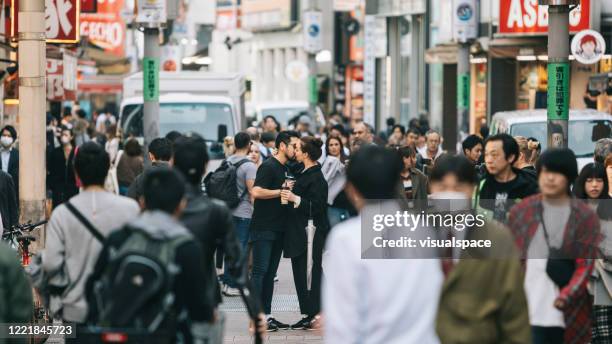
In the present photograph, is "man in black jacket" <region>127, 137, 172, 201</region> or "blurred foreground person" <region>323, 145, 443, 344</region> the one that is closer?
"blurred foreground person" <region>323, 145, 443, 344</region>

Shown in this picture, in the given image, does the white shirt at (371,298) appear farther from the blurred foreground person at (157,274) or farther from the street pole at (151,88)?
the street pole at (151,88)

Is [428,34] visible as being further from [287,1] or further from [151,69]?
[151,69]

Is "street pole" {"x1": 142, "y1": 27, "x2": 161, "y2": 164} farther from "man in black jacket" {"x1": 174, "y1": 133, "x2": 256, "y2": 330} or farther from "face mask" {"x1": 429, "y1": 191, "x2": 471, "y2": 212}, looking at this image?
"man in black jacket" {"x1": 174, "y1": 133, "x2": 256, "y2": 330}

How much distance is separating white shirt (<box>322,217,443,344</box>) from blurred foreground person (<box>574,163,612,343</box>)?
3.59 m

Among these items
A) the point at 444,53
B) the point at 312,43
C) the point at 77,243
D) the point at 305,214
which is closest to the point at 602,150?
the point at 305,214

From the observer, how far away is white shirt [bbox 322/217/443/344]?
614cm

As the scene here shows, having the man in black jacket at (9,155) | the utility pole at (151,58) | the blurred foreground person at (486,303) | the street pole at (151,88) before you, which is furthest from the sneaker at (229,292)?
the blurred foreground person at (486,303)

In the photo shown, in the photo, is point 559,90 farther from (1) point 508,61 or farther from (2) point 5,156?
(1) point 508,61

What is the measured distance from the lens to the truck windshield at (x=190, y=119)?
2511 centimetres

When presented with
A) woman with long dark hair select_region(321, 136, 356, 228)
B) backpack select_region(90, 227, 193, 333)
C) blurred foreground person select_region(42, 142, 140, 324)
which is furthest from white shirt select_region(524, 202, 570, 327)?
woman with long dark hair select_region(321, 136, 356, 228)

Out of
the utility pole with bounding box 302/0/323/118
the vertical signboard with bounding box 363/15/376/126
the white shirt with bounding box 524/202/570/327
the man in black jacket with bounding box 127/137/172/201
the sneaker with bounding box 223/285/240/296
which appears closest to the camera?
the white shirt with bounding box 524/202/570/327

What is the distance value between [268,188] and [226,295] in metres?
3.13

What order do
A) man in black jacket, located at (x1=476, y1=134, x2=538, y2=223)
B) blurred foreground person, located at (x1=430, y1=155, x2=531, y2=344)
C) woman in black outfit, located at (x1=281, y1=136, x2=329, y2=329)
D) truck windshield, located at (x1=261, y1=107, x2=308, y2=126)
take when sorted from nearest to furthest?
1. blurred foreground person, located at (x1=430, y1=155, x2=531, y2=344)
2. man in black jacket, located at (x1=476, y1=134, x2=538, y2=223)
3. woman in black outfit, located at (x1=281, y1=136, x2=329, y2=329)
4. truck windshield, located at (x1=261, y1=107, x2=308, y2=126)

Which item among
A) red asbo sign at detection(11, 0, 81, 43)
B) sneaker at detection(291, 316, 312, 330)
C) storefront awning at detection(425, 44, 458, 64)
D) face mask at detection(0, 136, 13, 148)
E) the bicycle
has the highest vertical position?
red asbo sign at detection(11, 0, 81, 43)
